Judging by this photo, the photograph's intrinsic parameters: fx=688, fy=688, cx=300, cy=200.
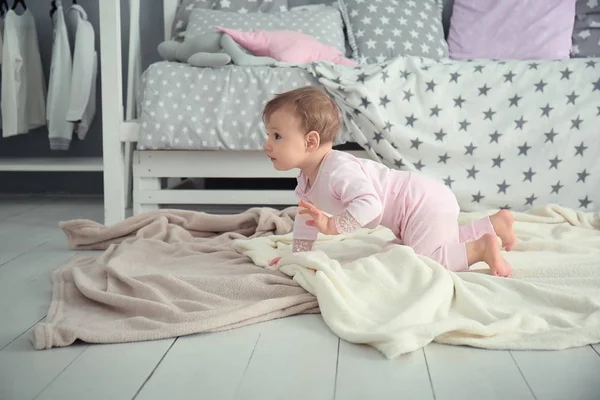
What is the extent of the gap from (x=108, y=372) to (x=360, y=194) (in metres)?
0.60

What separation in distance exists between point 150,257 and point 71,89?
114 cm

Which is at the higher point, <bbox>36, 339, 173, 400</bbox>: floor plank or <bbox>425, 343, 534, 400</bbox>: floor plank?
<bbox>425, 343, 534, 400</bbox>: floor plank

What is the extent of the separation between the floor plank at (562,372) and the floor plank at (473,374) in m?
0.02

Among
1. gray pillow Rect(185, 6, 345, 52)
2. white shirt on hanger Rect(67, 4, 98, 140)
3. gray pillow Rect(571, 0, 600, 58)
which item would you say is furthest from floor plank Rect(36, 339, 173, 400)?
gray pillow Rect(571, 0, 600, 58)

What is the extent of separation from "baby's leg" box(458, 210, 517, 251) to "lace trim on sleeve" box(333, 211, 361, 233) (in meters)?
0.31

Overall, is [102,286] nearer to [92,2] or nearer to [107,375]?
[107,375]

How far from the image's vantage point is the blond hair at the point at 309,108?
1.40 meters

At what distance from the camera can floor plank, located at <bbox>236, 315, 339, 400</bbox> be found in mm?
945

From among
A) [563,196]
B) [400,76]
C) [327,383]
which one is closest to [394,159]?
[400,76]

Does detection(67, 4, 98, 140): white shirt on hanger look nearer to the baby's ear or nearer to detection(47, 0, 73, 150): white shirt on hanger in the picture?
detection(47, 0, 73, 150): white shirt on hanger

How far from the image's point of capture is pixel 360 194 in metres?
1.36

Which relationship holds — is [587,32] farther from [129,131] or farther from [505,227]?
[129,131]

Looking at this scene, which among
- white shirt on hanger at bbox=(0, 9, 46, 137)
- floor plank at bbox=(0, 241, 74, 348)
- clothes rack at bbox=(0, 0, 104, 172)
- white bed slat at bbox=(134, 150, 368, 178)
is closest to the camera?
floor plank at bbox=(0, 241, 74, 348)

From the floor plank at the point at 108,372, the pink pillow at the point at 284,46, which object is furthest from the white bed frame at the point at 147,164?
the floor plank at the point at 108,372
